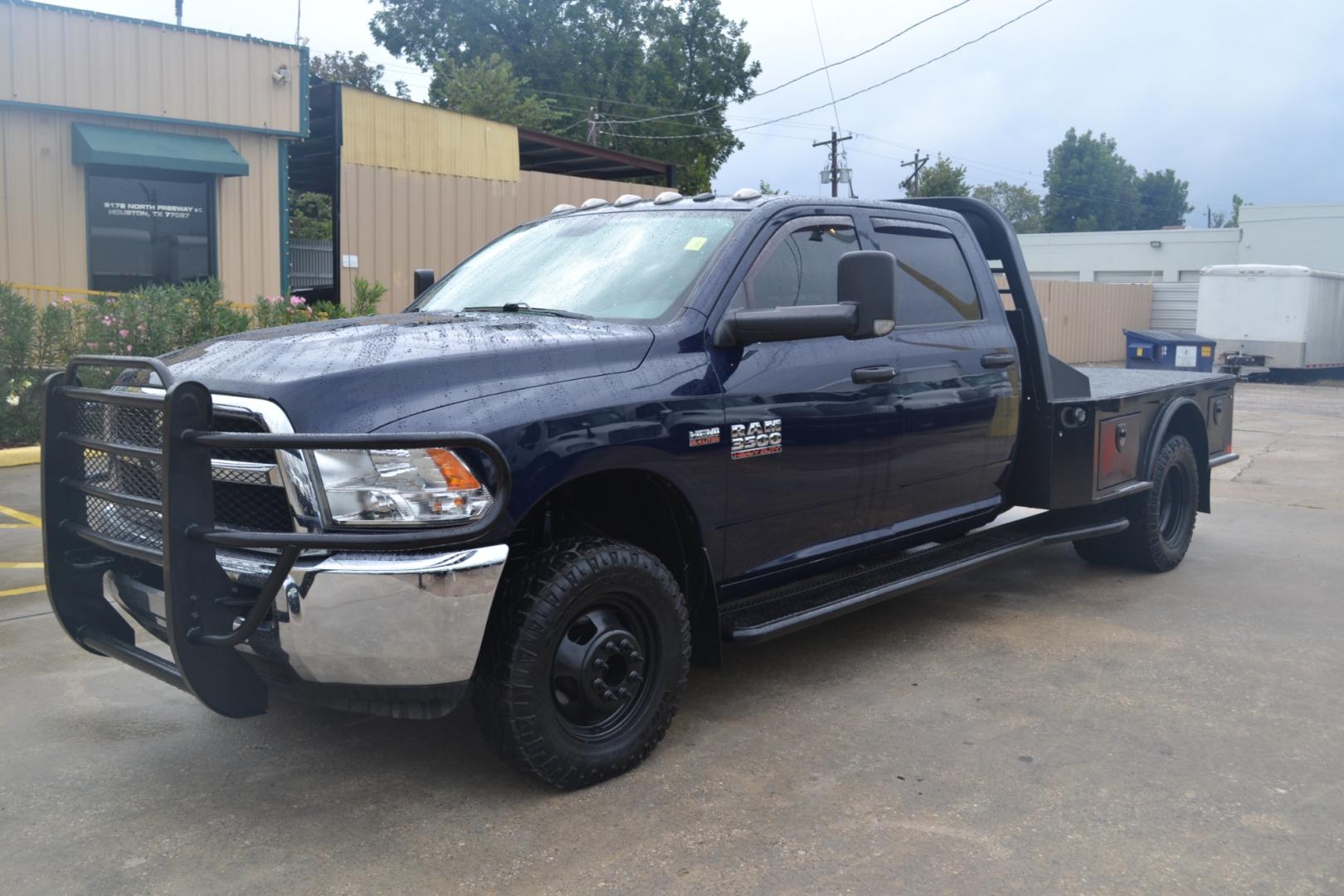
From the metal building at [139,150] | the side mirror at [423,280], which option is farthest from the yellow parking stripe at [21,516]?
the metal building at [139,150]

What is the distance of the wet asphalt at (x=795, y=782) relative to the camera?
10.5ft

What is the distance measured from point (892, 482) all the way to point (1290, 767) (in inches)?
69.1

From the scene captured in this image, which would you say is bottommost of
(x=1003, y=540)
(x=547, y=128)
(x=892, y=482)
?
(x=1003, y=540)

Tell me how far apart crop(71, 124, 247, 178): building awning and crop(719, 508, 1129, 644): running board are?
11.9m

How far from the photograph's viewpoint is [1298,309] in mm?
26281

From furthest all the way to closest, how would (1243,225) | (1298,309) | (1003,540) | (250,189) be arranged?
(1243,225) → (1298,309) → (250,189) → (1003,540)

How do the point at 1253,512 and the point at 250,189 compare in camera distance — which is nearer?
the point at 1253,512

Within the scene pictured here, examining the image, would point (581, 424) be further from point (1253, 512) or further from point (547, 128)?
point (547, 128)

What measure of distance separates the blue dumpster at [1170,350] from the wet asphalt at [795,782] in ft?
54.2

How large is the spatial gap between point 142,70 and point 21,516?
27.3 ft

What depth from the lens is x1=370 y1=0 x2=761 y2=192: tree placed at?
45188mm

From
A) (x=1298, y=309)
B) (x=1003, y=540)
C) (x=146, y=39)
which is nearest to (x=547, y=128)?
(x=1298, y=309)

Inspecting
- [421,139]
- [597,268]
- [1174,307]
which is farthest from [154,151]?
[1174,307]

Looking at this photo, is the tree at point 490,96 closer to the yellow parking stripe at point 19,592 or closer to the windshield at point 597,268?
the yellow parking stripe at point 19,592
